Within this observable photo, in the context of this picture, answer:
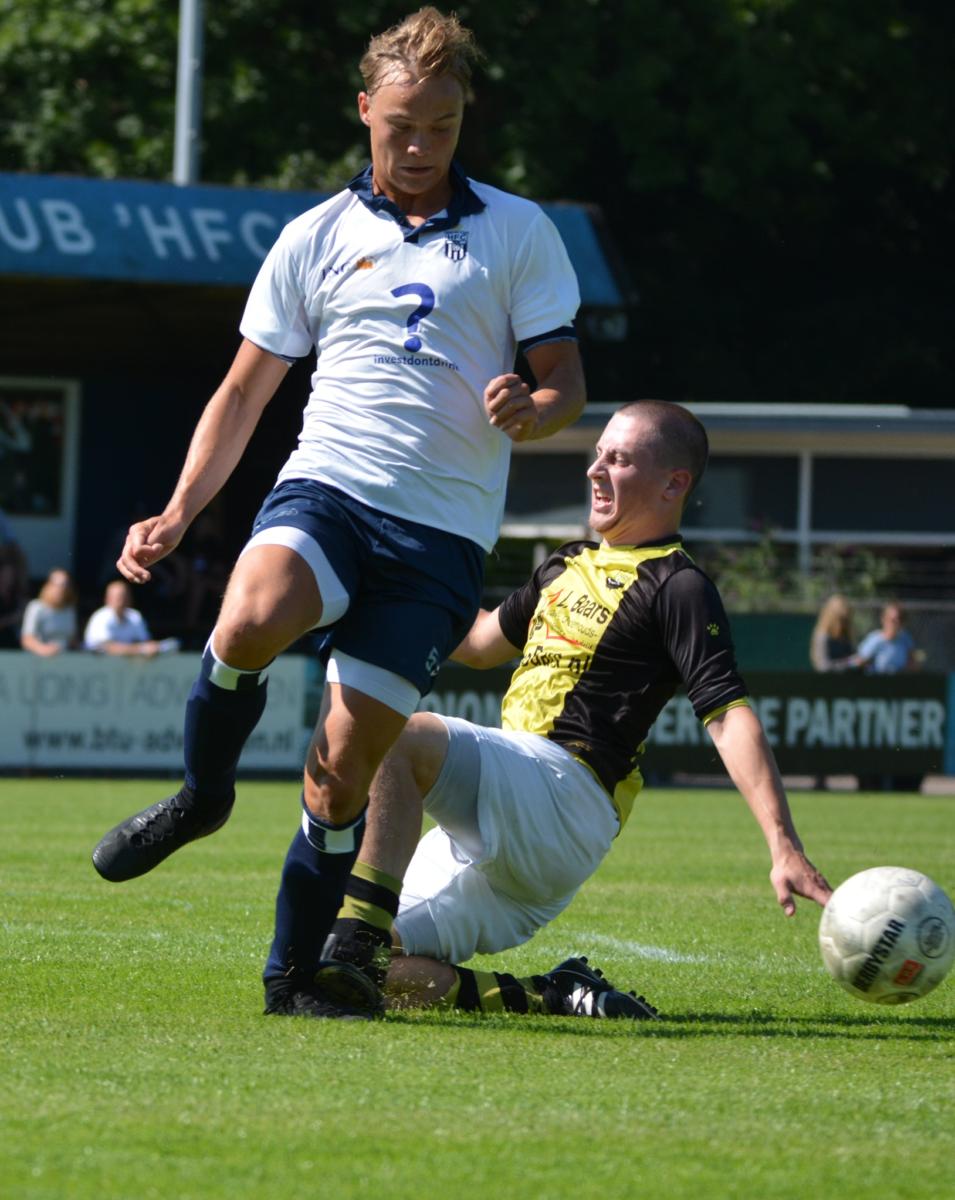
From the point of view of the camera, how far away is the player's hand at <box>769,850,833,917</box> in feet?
14.1

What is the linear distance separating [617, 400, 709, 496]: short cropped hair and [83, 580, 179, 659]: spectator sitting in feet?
43.4

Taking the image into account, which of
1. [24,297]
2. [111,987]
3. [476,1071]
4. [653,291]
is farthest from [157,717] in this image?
[653,291]

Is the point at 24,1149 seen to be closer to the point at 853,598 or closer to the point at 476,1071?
the point at 476,1071

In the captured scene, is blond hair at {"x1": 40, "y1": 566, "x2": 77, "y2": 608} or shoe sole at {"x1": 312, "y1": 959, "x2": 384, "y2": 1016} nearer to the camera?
shoe sole at {"x1": 312, "y1": 959, "x2": 384, "y2": 1016}

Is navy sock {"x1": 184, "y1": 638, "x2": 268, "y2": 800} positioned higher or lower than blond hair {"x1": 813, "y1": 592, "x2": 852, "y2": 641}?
higher

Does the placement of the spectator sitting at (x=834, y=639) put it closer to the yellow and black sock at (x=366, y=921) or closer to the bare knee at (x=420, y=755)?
the bare knee at (x=420, y=755)

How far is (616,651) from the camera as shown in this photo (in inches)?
201

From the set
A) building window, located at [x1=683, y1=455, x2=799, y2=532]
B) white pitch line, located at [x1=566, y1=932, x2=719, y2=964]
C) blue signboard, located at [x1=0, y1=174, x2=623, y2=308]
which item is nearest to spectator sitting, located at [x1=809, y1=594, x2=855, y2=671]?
blue signboard, located at [x1=0, y1=174, x2=623, y2=308]

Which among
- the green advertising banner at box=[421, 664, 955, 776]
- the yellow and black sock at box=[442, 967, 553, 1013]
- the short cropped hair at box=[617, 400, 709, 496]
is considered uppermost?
the short cropped hair at box=[617, 400, 709, 496]

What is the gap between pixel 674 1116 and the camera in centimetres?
366

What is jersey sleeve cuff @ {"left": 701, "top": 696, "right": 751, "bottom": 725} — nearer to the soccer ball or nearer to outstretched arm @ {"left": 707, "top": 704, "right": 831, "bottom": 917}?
outstretched arm @ {"left": 707, "top": 704, "right": 831, "bottom": 917}

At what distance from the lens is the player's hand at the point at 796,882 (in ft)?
14.1

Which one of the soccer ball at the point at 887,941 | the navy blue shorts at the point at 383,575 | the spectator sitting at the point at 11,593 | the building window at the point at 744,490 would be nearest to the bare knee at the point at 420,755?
the navy blue shorts at the point at 383,575

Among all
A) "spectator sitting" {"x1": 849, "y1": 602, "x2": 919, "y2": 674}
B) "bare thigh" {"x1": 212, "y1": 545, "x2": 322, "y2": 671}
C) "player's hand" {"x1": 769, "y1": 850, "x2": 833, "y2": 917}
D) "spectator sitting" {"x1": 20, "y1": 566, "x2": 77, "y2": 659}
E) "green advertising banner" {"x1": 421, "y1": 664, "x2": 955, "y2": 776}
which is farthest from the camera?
"spectator sitting" {"x1": 849, "y1": 602, "x2": 919, "y2": 674}
